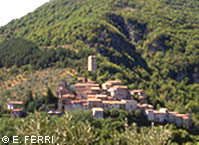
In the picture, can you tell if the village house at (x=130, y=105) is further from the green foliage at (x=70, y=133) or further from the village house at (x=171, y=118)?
the green foliage at (x=70, y=133)

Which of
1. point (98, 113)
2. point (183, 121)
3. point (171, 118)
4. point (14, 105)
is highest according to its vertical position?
point (14, 105)

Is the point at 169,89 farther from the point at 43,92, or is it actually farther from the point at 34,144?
the point at 34,144

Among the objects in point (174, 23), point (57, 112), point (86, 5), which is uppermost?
point (86, 5)

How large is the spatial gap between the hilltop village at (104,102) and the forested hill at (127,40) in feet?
23.2

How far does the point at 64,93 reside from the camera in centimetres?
5869

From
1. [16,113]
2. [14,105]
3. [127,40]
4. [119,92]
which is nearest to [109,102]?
[119,92]

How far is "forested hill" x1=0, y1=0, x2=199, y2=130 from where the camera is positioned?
316 feet

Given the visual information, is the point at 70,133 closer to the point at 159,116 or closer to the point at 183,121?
the point at 159,116

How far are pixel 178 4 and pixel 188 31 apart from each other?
164ft

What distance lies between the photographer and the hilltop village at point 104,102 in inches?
2126

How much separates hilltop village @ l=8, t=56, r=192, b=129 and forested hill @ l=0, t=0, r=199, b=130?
706cm

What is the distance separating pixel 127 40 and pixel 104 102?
284 feet

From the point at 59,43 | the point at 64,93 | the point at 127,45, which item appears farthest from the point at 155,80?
the point at 64,93

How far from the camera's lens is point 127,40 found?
455ft
